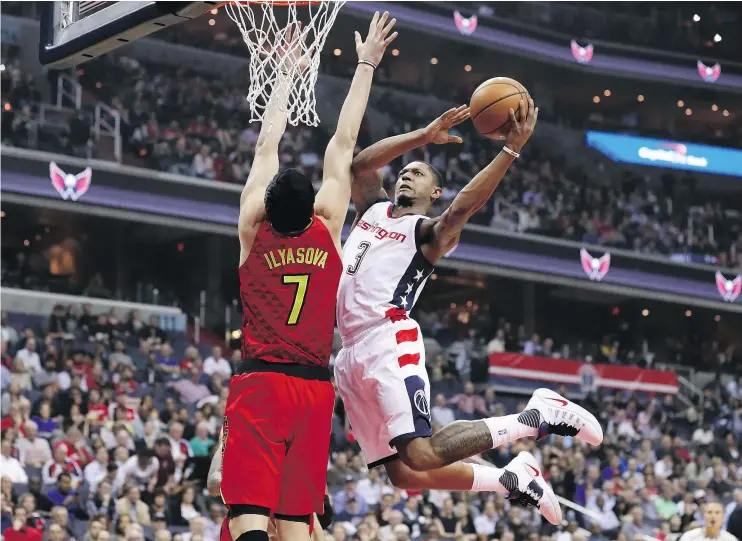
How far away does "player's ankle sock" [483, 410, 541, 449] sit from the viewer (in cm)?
650

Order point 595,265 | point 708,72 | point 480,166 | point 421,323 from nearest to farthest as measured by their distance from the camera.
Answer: point 421,323, point 595,265, point 480,166, point 708,72

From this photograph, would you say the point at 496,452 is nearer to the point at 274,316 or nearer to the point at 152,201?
the point at 152,201

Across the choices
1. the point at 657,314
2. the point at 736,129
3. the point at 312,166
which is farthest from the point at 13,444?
the point at 736,129

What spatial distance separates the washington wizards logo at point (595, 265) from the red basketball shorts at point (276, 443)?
22071mm

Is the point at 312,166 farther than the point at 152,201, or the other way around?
the point at 312,166

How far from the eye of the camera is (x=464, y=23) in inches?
1124

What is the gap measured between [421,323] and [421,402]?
1964 centimetres

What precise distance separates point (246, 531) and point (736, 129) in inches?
1374

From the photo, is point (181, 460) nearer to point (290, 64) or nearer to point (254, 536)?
point (290, 64)

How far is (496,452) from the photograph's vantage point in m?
17.6

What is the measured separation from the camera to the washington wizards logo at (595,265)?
27219mm

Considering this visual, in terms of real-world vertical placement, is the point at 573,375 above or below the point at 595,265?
below

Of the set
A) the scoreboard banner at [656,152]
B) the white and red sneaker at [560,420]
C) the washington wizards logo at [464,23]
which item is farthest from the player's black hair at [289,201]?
the scoreboard banner at [656,152]

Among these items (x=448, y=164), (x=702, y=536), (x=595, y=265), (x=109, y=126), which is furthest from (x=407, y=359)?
(x=595, y=265)
